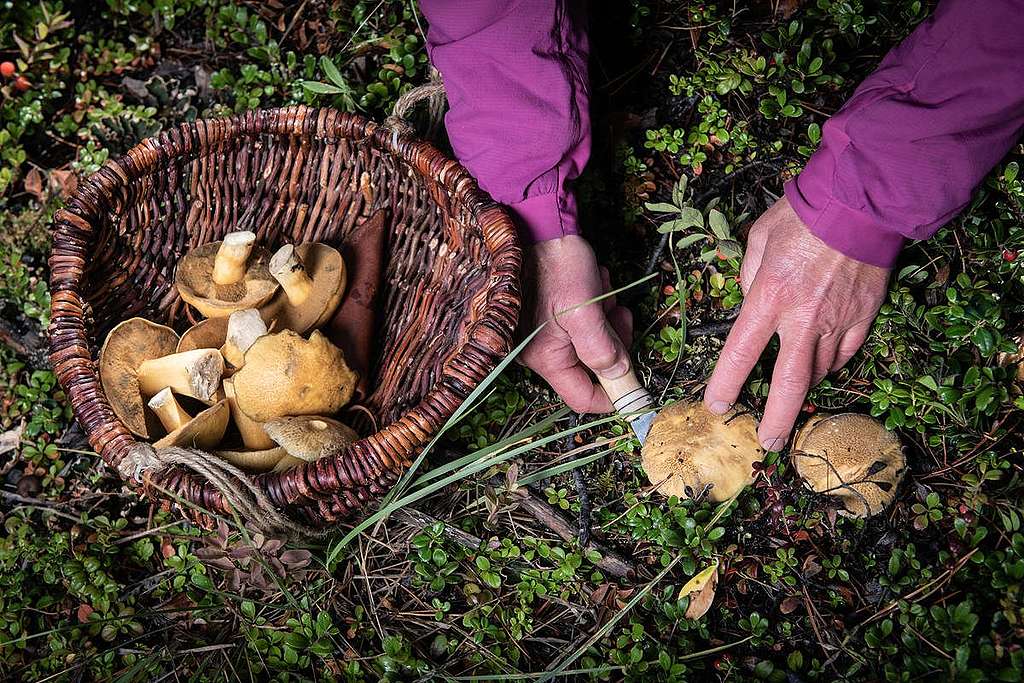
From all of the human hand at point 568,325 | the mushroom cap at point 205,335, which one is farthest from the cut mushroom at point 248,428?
the human hand at point 568,325

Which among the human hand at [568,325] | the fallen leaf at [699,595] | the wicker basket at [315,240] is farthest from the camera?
the human hand at [568,325]

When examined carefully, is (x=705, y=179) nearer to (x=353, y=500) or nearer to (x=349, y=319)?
(x=349, y=319)

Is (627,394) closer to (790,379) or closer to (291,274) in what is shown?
(790,379)

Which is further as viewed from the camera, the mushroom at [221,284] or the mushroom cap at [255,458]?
the mushroom at [221,284]

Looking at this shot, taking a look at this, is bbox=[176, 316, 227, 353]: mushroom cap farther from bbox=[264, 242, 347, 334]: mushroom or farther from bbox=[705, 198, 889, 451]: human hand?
bbox=[705, 198, 889, 451]: human hand

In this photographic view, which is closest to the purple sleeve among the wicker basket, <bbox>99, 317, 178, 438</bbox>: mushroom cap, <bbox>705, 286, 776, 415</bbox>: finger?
<bbox>705, 286, 776, 415</bbox>: finger

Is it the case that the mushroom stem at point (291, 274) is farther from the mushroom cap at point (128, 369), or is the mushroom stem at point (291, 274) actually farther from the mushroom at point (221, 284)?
the mushroom cap at point (128, 369)

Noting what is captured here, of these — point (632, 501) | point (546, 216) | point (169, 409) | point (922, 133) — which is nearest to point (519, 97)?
point (546, 216)
